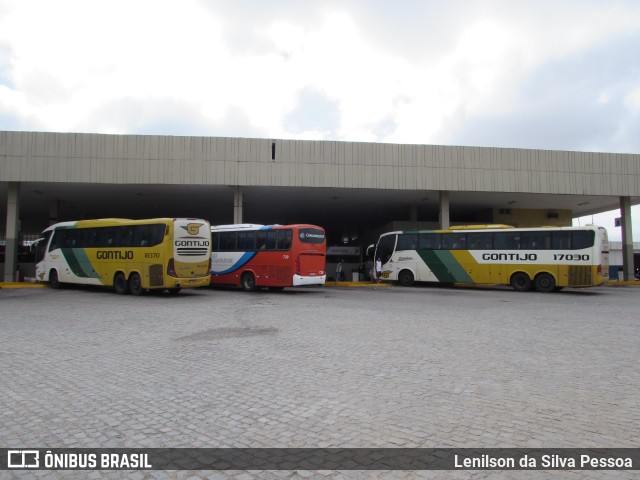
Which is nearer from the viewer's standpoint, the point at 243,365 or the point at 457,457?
the point at 457,457

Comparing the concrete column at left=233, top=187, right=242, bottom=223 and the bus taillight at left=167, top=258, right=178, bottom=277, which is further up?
the concrete column at left=233, top=187, right=242, bottom=223

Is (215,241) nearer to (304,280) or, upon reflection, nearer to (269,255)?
(269,255)

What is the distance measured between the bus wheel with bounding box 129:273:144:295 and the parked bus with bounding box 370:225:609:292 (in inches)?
525

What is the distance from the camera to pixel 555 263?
784 inches

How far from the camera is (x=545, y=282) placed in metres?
20.4

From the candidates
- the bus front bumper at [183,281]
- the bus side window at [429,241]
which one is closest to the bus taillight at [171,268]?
the bus front bumper at [183,281]

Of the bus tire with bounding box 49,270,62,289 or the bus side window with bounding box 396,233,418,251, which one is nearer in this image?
the bus tire with bounding box 49,270,62,289

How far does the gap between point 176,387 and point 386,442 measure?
8.91 ft

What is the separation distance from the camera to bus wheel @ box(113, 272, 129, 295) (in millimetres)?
18155

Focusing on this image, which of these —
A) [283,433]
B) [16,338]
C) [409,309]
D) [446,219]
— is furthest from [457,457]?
[446,219]

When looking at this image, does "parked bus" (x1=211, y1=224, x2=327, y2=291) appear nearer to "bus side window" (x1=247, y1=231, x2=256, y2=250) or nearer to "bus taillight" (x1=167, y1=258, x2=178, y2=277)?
"bus side window" (x1=247, y1=231, x2=256, y2=250)

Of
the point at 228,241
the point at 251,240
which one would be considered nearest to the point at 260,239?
the point at 251,240

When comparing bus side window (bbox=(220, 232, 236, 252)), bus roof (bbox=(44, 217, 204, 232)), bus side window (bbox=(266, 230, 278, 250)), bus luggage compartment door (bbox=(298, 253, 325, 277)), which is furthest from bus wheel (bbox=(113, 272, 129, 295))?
bus luggage compartment door (bbox=(298, 253, 325, 277))

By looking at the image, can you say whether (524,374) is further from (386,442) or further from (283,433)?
(283,433)
